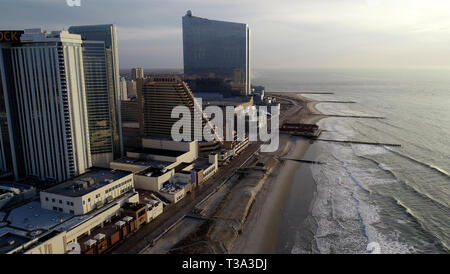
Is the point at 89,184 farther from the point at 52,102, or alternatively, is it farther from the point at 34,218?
the point at 52,102

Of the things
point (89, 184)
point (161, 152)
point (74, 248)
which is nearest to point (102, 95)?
point (161, 152)

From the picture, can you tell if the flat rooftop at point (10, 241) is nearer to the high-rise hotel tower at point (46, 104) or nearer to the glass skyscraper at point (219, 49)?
the high-rise hotel tower at point (46, 104)

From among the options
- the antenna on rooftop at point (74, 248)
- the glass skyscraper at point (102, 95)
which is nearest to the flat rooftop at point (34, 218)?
the antenna on rooftop at point (74, 248)

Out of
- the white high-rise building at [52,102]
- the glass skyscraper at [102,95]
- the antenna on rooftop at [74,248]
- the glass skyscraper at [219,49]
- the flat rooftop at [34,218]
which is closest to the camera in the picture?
the antenna on rooftop at [74,248]

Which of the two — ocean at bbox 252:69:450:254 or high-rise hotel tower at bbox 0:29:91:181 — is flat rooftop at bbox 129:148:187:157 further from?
ocean at bbox 252:69:450:254

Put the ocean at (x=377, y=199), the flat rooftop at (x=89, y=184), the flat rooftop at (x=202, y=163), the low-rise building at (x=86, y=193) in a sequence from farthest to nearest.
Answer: the flat rooftop at (x=202, y=163) < the flat rooftop at (x=89, y=184) < the low-rise building at (x=86, y=193) < the ocean at (x=377, y=199)

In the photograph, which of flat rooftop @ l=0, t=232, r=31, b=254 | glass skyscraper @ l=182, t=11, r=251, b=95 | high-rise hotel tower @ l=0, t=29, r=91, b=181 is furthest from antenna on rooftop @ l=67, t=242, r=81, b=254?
glass skyscraper @ l=182, t=11, r=251, b=95
